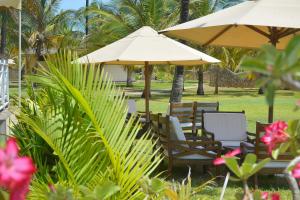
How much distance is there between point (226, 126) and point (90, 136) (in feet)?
18.6

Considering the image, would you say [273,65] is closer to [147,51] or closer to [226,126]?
[226,126]

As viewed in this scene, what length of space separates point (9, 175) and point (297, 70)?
1.68ft

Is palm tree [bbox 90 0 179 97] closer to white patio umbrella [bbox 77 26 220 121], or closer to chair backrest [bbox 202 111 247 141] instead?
white patio umbrella [bbox 77 26 220 121]

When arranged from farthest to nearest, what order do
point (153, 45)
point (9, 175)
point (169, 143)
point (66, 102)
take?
point (153, 45)
point (169, 143)
point (66, 102)
point (9, 175)

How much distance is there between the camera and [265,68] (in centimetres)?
89

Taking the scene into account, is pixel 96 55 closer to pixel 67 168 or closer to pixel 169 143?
pixel 169 143

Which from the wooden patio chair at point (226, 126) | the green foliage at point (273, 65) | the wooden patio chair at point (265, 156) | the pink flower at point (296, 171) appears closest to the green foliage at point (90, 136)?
the pink flower at point (296, 171)

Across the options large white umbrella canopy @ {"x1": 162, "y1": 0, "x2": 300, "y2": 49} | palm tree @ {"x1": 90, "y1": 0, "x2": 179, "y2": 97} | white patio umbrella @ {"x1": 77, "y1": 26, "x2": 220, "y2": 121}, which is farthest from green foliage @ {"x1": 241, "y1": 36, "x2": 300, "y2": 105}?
palm tree @ {"x1": 90, "y1": 0, "x2": 179, "y2": 97}

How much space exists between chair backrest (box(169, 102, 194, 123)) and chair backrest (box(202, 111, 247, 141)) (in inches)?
94.3

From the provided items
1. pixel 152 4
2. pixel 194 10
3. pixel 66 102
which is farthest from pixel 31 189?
pixel 194 10

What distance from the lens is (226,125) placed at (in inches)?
340

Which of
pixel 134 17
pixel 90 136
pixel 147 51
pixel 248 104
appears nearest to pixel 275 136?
→ pixel 90 136

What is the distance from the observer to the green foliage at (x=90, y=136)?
305 cm

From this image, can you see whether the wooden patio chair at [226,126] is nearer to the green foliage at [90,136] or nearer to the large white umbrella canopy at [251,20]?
the large white umbrella canopy at [251,20]
